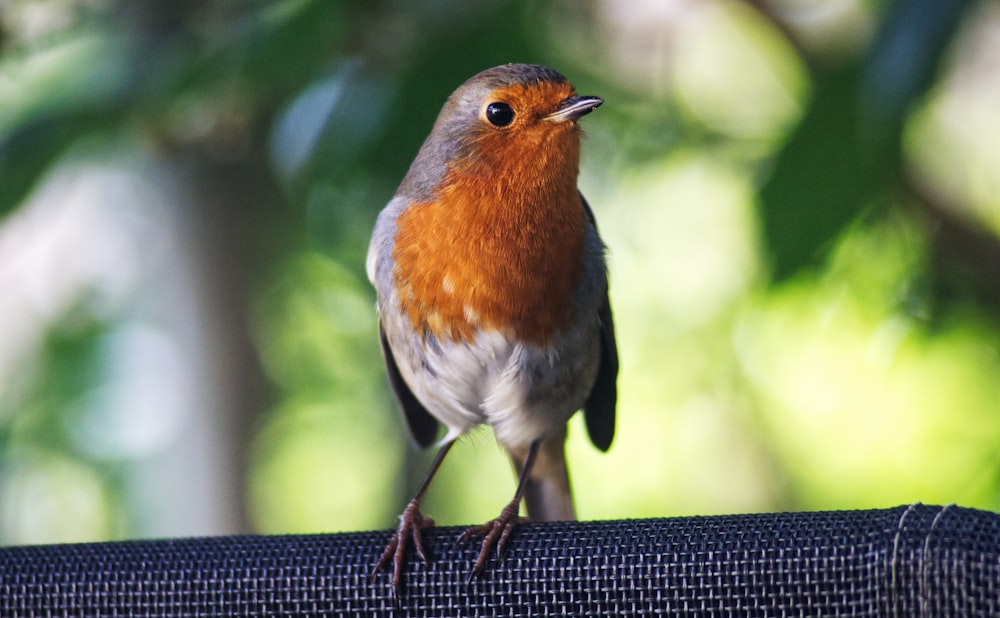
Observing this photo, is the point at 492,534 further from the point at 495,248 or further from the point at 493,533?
the point at 495,248

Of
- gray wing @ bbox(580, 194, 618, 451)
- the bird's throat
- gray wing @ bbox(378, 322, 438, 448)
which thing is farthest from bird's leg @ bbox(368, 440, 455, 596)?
gray wing @ bbox(580, 194, 618, 451)

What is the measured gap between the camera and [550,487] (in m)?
2.96

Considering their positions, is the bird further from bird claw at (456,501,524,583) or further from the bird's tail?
the bird's tail

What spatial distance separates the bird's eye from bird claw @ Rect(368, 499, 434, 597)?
2.75 feet

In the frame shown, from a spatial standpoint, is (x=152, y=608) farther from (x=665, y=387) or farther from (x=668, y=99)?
(x=665, y=387)

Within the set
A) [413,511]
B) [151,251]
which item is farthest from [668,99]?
[151,251]

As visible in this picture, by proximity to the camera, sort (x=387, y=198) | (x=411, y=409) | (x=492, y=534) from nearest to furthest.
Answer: (x=492, y=534)
(x=387, y=198)
(x=411, y=409)

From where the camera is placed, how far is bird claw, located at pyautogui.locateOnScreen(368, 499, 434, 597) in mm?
1938

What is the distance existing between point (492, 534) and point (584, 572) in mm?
252

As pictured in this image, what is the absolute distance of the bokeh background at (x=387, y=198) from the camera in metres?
2.60

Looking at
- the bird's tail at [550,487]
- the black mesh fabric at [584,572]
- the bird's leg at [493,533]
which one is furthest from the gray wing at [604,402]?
the black mesh fabric at [584,572]

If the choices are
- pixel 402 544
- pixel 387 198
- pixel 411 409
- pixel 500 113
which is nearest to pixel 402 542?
pixel 402 544

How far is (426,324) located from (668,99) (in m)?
1.50

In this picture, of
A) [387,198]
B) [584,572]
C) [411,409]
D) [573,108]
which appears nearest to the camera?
[584,572]
